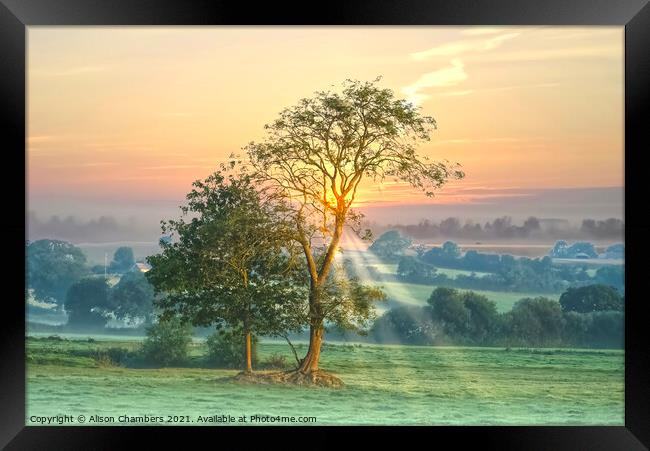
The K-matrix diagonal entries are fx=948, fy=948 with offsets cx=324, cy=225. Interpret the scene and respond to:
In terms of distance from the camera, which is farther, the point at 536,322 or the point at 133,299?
the point at 536,322

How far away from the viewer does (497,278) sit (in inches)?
349

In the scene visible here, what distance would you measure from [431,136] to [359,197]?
824 mm

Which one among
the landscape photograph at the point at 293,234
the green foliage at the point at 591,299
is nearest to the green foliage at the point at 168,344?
the landscape photograph at the point at 293,234

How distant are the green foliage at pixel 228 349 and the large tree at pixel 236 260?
0.04m

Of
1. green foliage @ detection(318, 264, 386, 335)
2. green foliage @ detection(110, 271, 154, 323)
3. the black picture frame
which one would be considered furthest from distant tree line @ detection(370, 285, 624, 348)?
green foliage @ detection(110, 271, 154, 323)

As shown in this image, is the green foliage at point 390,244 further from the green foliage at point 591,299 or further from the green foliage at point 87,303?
the green foliage at point 87,303

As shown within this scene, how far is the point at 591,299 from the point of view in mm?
8812

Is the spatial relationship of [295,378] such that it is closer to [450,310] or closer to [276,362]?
[276,362]

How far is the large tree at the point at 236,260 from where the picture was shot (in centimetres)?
834

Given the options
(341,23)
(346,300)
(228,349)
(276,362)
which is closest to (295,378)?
(276,362)

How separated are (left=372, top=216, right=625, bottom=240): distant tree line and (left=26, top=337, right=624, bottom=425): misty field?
107 centimetres

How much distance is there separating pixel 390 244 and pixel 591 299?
1983 mm

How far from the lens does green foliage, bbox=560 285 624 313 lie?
875 centimetres
